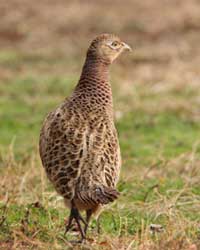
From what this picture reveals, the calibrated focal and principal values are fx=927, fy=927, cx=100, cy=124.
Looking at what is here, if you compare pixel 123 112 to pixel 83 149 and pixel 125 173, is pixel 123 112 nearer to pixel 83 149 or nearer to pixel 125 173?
pixel 125 173

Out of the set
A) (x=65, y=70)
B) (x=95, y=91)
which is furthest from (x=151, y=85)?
(x=95, y=91)

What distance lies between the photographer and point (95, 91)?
643 centimetres

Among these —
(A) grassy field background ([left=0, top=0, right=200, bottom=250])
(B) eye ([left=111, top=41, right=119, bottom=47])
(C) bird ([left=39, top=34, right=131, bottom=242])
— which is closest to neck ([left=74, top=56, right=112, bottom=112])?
(C) bird ([left=39, top=34, right=131, bottom=242])

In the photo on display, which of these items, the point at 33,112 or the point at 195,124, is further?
the point at 33,112

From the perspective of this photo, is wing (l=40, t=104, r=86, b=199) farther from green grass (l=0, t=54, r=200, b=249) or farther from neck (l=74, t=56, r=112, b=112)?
green grass (l=0, t=54, r=200, b=249)

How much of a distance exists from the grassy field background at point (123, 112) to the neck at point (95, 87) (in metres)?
0.85

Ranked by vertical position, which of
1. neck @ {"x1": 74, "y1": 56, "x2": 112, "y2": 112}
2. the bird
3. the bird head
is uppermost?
the bird head

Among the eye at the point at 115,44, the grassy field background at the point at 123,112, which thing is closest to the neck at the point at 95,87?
the eye at the point at 115,44

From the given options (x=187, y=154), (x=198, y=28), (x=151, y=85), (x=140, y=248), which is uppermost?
(x=198, y=28)

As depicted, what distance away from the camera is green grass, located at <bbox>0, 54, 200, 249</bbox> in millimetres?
6051

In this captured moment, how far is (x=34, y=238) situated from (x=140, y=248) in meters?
0.72

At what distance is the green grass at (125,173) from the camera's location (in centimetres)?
605

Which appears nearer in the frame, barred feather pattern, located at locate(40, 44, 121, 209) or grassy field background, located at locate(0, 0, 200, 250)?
barred feather pattern, located at locate(40, 44, 121, 209)

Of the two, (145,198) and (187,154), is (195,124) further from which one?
(145,198)
